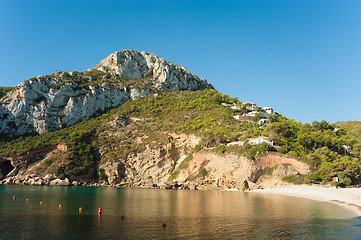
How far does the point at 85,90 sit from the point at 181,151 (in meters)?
46.2

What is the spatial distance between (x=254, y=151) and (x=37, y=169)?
57.9 m

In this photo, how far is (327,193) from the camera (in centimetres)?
4047

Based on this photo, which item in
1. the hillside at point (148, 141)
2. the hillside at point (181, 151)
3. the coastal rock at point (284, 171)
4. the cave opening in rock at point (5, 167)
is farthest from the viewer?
the cave opening in rock at point (5, 167)

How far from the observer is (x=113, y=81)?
352 feet

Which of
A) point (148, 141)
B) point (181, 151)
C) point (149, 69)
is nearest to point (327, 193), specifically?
point (181, 151)

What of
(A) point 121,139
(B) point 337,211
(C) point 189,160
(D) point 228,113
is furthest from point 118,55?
(B) point 337,211

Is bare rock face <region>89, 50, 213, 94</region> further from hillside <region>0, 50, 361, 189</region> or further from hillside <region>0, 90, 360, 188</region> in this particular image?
hillside <region>0, 90, 360, 188</region>

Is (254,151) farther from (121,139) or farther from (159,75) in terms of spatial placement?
(159,75)

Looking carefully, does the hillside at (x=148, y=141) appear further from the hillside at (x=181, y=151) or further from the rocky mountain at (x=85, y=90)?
the rocky mountain at (x=85, y=90)

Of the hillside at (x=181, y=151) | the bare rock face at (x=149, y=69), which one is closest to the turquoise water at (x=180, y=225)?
the hillside at (x=181, y=151)

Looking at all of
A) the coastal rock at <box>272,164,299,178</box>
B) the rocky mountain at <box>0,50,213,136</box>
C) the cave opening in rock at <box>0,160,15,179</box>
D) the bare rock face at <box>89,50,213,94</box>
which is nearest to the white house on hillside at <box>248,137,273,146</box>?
the coastal rock at <box>272,164,299,178</box>

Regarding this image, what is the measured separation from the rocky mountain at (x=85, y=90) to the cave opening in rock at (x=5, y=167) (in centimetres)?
1397

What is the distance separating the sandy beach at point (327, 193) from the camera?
3164 cm

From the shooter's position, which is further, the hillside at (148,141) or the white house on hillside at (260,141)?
the white house on hillside at (260,141)
